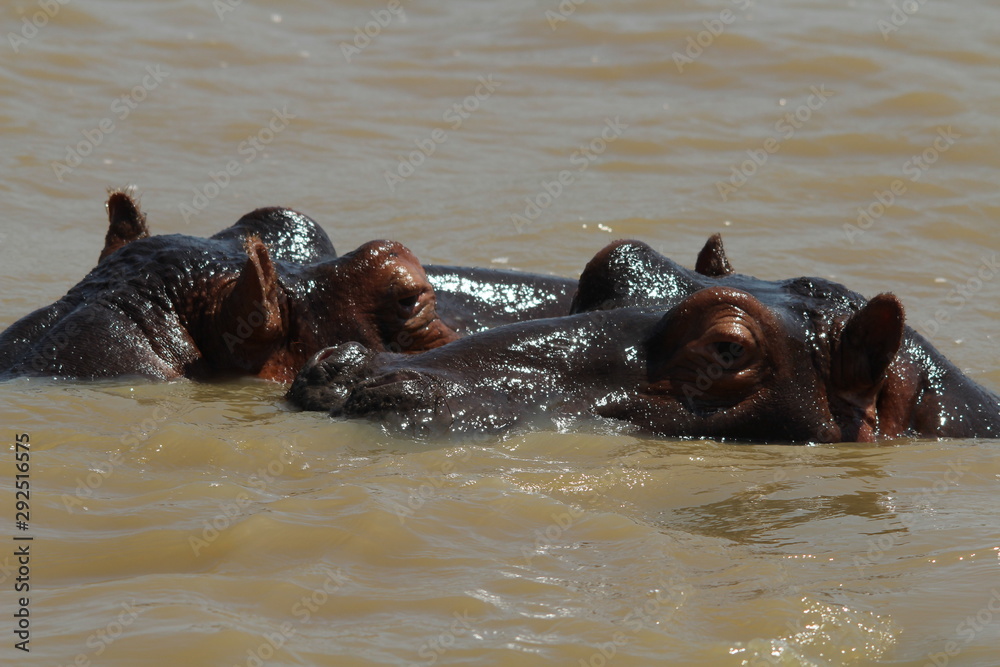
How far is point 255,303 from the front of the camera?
19.6 ft

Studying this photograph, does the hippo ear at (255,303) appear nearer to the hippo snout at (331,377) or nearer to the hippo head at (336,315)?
the hippo head at (336,315)

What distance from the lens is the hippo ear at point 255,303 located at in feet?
19.4

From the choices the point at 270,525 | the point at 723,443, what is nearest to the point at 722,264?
the point at 723,443

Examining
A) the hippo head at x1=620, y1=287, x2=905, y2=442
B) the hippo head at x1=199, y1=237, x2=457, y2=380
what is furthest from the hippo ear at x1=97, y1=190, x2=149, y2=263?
the hippo head at x1=620, y1=287, x2=905, y2=442

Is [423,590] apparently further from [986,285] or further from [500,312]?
[986,285]

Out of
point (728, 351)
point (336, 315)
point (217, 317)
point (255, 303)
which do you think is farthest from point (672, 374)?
point (217, 317)

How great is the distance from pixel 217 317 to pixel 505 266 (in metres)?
4.44

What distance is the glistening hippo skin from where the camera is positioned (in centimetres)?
605

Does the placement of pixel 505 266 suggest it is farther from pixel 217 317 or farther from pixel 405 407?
pixel 405 407

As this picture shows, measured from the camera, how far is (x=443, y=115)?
1512 centimetres

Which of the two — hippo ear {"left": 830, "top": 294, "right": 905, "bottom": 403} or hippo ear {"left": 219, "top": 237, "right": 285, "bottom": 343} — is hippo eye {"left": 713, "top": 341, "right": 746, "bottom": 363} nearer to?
hippo ear {"left": 830, "top": 294, "right": 905, "bottom": 403}

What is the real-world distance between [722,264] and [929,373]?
4.47ft

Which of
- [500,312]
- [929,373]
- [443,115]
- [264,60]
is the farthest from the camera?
[264,60]

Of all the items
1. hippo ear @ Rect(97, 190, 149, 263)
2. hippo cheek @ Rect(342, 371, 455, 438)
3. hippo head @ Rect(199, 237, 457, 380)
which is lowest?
hippo cheek @ Rect(342, 371, 455, 438)
